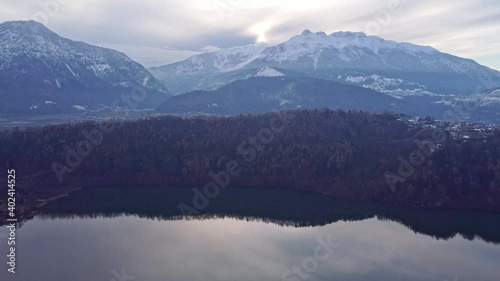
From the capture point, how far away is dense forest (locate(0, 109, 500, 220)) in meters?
99.9

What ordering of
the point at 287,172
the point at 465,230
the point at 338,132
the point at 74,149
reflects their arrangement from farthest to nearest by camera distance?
the point at 338,132
the point at 74,149
the point at 287,172
the point at 465,230

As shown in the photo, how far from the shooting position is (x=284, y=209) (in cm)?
9381

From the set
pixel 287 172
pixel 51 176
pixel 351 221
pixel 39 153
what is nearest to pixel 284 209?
pixel 351 221

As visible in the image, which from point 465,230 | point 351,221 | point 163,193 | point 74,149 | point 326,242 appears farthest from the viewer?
point 74,149

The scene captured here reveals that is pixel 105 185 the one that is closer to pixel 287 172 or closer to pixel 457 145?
pixel 287 172

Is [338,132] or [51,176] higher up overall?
[338,132]

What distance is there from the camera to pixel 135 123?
14162 cm

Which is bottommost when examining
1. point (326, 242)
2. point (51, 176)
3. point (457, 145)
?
point (326, 242)

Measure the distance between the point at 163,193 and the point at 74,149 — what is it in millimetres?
34842

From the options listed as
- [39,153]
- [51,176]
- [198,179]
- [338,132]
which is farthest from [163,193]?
[338,132]

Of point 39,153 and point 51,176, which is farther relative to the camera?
point 39,153

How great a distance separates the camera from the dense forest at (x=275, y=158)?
99875 millimetres

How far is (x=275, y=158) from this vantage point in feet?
393

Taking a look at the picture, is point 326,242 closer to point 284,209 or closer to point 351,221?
point 351,221
